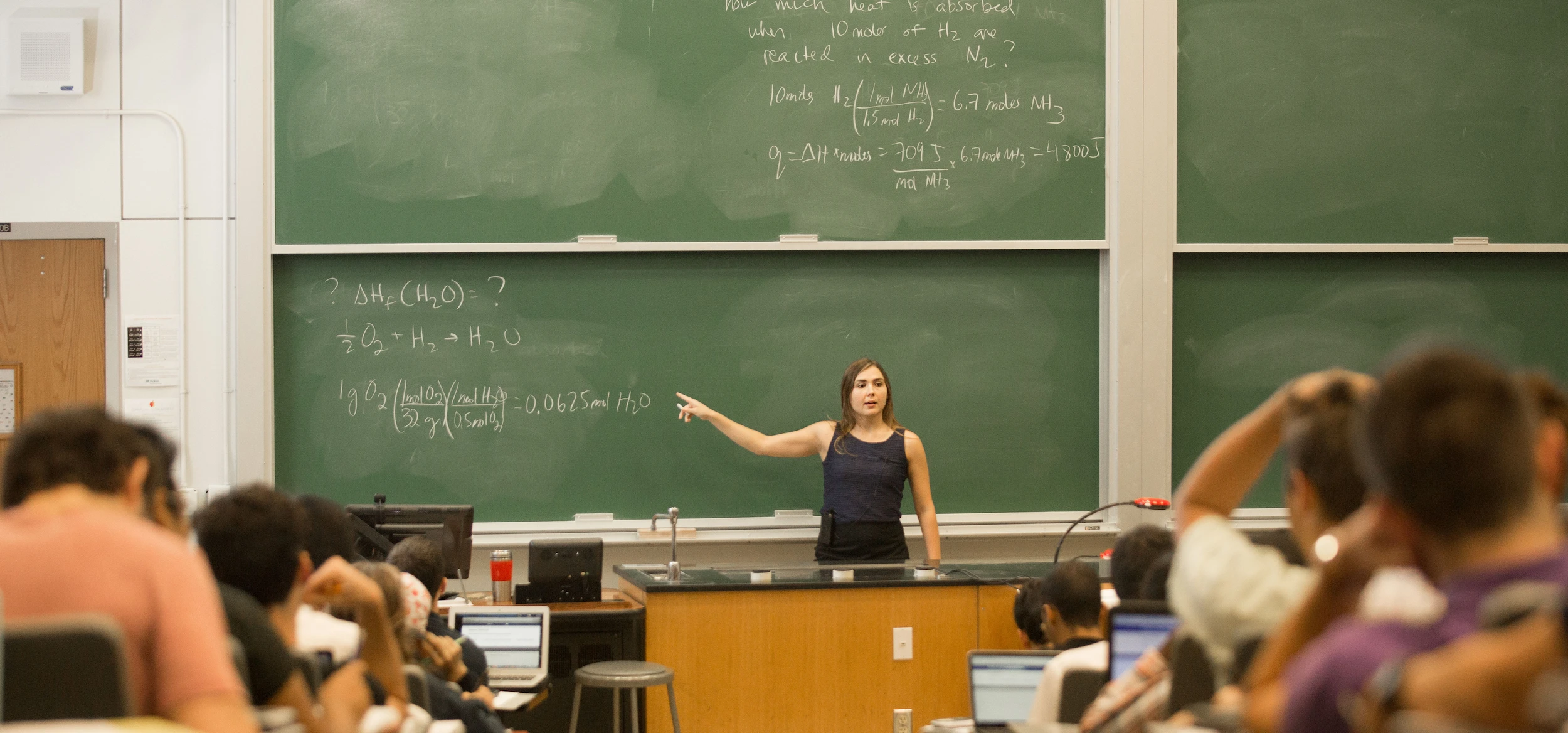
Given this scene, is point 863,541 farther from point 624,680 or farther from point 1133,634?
point 1133,634

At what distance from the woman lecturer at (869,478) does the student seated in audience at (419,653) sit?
6.66 feet

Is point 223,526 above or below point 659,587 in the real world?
above

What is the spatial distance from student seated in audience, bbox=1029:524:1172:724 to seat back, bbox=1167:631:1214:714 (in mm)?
753

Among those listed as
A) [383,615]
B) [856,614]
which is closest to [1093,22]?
[856,614]

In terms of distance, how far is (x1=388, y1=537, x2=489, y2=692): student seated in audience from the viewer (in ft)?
9.67

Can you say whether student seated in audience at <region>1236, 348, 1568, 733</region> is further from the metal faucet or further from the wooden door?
the wooden door

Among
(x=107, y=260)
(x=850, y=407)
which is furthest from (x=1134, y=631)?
(x=107, y=260)

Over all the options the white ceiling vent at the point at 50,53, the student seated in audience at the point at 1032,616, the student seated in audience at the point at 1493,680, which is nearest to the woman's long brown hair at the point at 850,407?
the student seated in audience at the point at 1032,616

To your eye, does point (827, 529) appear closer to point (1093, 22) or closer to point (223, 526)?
point (1093, 22)

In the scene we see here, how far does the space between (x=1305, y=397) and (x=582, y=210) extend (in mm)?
4050

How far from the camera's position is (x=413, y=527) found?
4090 millimetres

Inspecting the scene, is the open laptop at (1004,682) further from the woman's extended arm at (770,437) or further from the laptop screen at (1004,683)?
the woman's extended arm at (770,437)

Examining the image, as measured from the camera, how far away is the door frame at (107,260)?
5094mm

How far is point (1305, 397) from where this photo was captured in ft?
4.34
